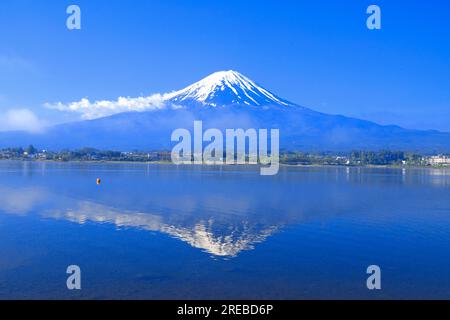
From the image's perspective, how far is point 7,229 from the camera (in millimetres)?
14516

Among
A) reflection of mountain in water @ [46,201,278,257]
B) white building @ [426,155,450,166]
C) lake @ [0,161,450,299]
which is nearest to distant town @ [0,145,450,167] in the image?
white building @ [426,155,450,166]

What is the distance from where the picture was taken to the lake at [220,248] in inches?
351

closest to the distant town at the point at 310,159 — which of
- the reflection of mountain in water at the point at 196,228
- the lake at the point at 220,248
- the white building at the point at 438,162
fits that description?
the white building at the point at 438,162

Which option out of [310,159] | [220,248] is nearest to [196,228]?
[220,248]

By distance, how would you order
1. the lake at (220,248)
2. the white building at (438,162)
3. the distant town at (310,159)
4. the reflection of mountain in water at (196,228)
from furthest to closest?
the distant town at (310,159)
the white building at (438,162)
the reflection of mountain in water at (196,228)
the lake at (220,248)

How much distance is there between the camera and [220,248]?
40.3 feet

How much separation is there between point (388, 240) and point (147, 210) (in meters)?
9.74

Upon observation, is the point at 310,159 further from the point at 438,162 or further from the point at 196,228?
the point at 196,228

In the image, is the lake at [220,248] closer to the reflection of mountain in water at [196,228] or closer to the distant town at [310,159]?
the reflection of mountain in water at [196,228]

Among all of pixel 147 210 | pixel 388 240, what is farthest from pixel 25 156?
pixel 388 240

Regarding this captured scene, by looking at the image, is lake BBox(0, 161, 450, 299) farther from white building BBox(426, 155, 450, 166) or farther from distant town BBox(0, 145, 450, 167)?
white building BBox(426, 155, 450, 166)

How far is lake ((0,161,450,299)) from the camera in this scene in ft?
29.2
